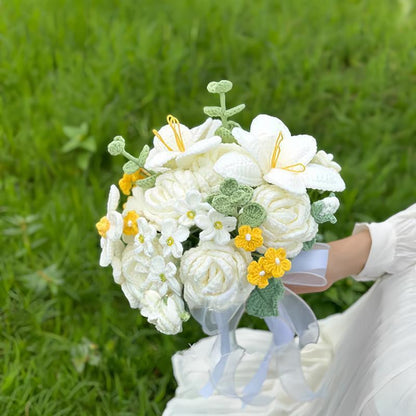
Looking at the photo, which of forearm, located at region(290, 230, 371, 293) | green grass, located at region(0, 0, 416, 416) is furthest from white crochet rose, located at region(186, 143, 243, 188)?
green grass, located at region(0, 0, 416, 416)

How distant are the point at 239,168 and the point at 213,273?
0.66 feet

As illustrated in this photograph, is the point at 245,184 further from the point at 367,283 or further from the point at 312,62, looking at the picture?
the point at 312,62

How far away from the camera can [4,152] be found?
250cm

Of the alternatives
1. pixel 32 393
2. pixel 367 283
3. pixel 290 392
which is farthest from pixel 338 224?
pixel 32 393

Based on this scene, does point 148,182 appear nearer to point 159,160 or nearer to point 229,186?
point 159,160

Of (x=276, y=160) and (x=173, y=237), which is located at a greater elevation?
(x=276, y=160)

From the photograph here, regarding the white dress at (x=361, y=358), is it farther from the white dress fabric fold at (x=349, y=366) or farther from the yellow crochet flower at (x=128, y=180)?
the yellow crochet flower at (x=128, y=180)

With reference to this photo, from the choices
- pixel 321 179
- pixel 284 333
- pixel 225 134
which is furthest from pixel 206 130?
pixel 284 333

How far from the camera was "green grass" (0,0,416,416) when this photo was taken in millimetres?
2002

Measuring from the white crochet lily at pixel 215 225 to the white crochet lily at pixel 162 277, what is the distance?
0.28 ft

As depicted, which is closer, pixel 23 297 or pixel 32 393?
pixel 32 393

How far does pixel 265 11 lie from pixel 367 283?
4.94 ft

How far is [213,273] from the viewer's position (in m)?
1.16

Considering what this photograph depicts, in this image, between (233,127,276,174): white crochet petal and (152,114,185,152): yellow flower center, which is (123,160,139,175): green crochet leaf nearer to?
→ (152,114,185,152): yellow flower center
